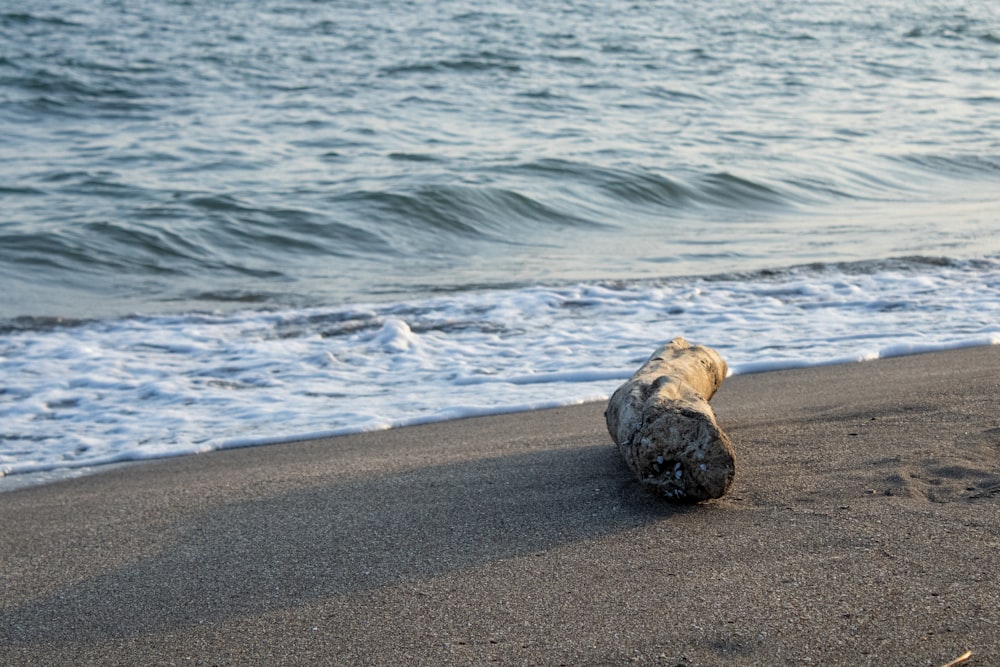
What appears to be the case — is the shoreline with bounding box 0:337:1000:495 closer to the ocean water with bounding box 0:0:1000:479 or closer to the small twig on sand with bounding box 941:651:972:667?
the ocean water with bounding box 0:0:1000:479

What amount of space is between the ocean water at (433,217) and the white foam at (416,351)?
0.02 m

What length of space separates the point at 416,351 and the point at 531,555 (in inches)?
113

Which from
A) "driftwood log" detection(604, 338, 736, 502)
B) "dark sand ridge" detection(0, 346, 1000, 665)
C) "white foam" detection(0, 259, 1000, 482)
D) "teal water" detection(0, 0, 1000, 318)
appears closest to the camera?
"dark sand ridge" detection(0, 346, 1000, 665)

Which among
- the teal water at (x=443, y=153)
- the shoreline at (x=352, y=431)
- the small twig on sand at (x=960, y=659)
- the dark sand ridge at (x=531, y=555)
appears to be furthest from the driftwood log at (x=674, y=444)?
the teal water at (x=443, y=153)

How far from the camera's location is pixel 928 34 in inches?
874

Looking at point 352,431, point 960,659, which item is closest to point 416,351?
point 352,431

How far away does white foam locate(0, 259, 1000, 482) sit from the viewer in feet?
14.0

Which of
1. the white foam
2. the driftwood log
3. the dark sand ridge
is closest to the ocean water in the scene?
the white foam

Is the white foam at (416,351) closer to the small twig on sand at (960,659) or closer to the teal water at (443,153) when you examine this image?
the teal water at (443,153)

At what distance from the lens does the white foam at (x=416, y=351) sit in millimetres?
4262

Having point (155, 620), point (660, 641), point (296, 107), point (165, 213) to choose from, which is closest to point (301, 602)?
point (155, 620)

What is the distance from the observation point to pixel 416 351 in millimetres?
5355

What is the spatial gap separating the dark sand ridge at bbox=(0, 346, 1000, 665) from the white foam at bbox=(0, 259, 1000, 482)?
24.2 inches

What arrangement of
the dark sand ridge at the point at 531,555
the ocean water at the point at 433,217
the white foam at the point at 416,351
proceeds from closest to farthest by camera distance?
the dark sand ridge at the point at 531,555 → the white foam at the point at 416,351 → the ocean water at the point at 433,217
